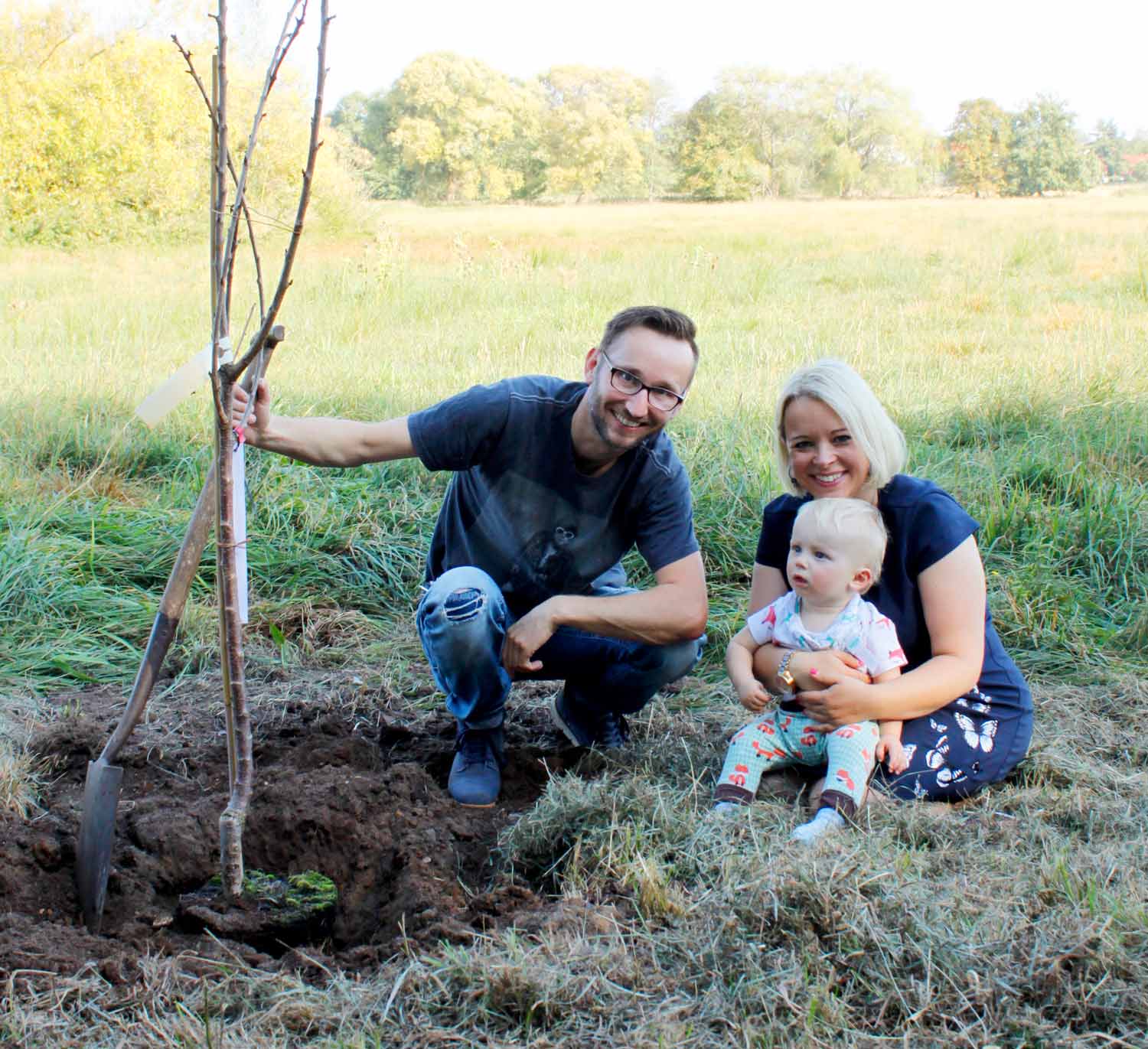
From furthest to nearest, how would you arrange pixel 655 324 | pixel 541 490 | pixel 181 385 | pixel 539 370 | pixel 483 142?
pixel 483 142
pixel 539 370
pixel 541 490
pixel 655 324
pixel 181 385

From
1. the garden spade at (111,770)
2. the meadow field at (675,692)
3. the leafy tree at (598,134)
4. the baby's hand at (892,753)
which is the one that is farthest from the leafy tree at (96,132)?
the leafy tree at (598,134)

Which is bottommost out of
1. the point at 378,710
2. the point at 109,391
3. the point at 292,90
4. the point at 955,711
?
the point at 378,710

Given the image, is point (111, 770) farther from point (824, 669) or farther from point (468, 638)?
point (824, 669)

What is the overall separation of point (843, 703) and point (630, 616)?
63 cm

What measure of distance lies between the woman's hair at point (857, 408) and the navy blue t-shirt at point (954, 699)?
0.33 feet

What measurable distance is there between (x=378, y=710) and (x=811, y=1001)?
80.0 inches

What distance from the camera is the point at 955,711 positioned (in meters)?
2.81

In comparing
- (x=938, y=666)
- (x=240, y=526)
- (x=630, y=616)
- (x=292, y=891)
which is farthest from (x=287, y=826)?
(x=938, y=666)

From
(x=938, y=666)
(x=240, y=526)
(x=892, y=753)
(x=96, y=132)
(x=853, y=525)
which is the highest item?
(x=96, y=132)

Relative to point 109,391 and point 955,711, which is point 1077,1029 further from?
point 109,391

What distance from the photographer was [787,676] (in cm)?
269

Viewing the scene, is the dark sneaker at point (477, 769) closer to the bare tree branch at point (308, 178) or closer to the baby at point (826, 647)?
the baby at point (826, 647)

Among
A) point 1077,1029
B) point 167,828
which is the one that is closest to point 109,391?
point 167,828

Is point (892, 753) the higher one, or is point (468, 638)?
point (468, 638)
